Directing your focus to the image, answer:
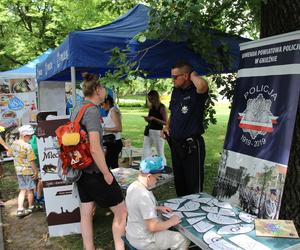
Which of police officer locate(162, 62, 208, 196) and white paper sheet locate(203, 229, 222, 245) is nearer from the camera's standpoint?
white paper sheet locate(203, 229, 222, 245)

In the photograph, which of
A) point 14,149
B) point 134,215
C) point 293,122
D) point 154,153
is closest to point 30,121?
point 154,153

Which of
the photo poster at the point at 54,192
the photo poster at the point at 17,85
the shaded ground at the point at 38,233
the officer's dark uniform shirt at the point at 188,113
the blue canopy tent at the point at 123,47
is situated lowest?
the shaded ground at the point at 38,233

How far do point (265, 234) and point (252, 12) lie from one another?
9.94 ft

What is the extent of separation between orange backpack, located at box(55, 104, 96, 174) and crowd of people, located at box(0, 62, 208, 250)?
0.06m

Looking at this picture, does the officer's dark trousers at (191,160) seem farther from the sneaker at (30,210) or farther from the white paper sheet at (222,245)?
Result: the sneaker at (30,210)

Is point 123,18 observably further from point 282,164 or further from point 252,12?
point 282,164

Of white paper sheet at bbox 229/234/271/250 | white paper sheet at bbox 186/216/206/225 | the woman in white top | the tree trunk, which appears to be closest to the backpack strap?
white paper sheet at bbox 186/216/206/225

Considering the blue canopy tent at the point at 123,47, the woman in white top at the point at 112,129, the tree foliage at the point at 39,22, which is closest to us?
the blue canopy tent at the point at 123,47

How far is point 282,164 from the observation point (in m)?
2.80

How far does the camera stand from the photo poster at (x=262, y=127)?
282 cm

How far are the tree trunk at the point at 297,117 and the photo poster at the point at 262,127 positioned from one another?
0.36 metres

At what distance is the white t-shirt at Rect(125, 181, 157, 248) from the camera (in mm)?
2682

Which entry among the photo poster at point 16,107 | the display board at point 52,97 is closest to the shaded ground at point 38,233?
the display board at point 52,97

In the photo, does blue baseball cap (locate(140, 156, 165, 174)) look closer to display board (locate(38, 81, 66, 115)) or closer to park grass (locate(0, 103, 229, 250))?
park grass (locate(0, 103, 229, 250))
